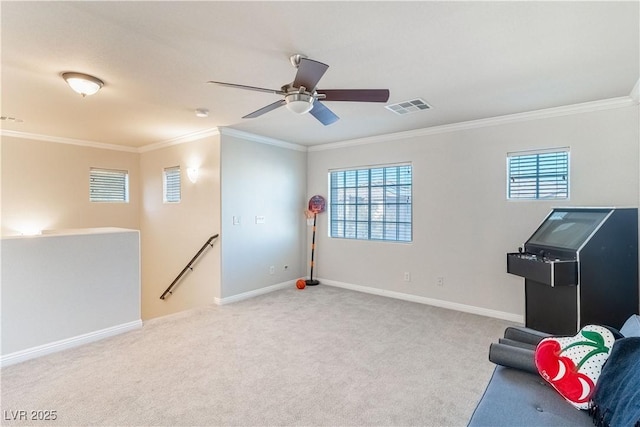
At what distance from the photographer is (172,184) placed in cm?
556

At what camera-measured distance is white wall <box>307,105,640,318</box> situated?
3.41 m

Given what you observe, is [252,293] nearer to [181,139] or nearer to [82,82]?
[181,139]

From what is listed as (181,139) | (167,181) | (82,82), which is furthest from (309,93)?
(167,181)

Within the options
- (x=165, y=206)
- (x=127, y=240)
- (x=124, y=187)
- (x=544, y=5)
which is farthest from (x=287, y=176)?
(x=544, y=5)

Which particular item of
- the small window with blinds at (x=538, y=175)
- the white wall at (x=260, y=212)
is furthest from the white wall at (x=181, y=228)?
the small window with blinds at (x=538, y=175)

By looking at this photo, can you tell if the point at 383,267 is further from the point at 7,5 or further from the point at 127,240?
the point at 7,5

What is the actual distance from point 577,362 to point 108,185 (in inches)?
268

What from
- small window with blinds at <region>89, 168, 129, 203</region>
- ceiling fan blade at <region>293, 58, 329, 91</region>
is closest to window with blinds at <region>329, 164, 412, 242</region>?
→ ceiling fan blade at <region>293, 58, 329, 91</region>

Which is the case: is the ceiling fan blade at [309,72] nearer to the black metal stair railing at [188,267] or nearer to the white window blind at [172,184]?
the black metal stair railing at [188,267]

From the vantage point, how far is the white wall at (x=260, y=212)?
4.73m

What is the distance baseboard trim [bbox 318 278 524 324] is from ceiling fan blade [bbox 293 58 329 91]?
356cm

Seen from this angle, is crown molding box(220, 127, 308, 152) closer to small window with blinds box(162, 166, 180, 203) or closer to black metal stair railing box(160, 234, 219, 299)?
small window with blinds box(162, 166, 180, 203)

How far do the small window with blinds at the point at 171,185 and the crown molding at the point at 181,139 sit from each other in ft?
1.41

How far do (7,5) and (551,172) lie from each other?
4949 mm
